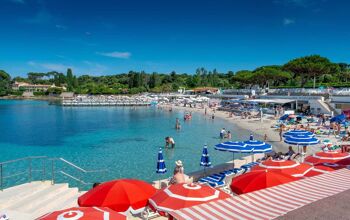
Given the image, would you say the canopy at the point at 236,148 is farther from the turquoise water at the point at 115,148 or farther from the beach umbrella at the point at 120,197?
the beach umbrella at the point at 120,197

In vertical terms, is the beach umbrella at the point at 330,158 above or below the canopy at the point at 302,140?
above

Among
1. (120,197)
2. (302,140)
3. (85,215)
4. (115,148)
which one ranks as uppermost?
(85,215)

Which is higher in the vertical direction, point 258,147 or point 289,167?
point 289,167

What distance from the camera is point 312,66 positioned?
175 feet

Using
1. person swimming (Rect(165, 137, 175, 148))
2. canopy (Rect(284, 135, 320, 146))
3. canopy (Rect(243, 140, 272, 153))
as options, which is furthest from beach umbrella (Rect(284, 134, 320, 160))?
person swimming (Rect(165, 137, 175, 148))

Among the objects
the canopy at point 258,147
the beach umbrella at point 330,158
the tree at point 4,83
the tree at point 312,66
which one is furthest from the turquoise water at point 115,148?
the tree at point 4,83

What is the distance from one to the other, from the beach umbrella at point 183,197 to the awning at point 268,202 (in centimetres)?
91

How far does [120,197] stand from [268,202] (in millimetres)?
3064

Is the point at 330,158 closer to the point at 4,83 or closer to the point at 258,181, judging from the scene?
the point at 258,181

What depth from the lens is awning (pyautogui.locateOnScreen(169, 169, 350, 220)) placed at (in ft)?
13.3

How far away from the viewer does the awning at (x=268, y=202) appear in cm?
405

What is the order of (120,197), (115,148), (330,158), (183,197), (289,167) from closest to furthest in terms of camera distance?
(183,197), (120,197), (289,167), (330,158), (115,148)

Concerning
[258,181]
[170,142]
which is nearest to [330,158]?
[258,181]

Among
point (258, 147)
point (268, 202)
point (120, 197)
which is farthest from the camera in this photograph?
point (258, 147)
